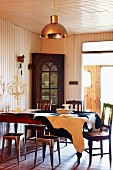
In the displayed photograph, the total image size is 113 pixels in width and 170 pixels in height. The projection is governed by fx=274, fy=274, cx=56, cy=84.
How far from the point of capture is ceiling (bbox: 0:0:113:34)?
4625mm

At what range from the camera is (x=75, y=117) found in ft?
14.3

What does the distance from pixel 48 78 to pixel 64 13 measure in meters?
2.18

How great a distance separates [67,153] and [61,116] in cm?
117

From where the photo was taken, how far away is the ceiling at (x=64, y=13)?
15.2ft

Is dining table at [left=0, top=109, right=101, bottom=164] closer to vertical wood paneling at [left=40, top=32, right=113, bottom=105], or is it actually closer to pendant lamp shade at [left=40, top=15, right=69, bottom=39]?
pendant lamp shade at [left=40, top=15, right=69, bottom=39]

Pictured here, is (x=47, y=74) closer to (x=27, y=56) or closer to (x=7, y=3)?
(x=27, y=56)

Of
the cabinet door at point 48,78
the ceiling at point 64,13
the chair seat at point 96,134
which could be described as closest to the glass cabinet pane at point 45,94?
the cabinet door at point 48,78

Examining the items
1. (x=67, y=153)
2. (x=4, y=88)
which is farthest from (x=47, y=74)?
(x=67, y=153)

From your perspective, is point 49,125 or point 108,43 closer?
point 49,125

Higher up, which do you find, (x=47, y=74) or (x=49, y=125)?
(x=47, y=74)

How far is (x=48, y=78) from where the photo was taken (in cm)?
705

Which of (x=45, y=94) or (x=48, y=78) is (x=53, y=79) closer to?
(x=48, y=78)

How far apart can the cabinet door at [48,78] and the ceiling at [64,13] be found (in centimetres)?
81

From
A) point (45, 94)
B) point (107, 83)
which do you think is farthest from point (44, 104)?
point (107, 83)
